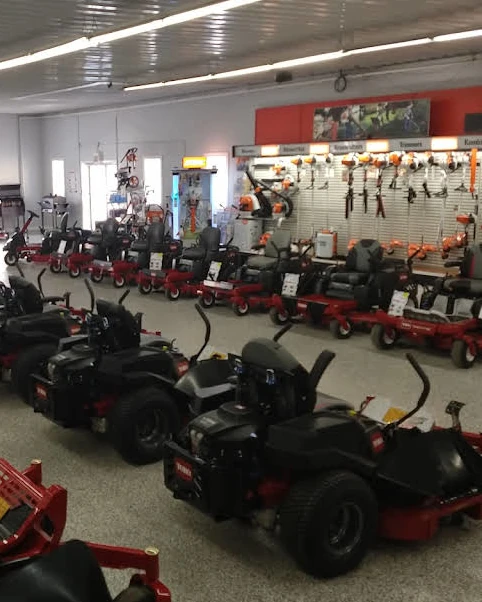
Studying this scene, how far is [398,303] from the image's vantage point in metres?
6.94

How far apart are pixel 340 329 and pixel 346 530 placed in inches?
178

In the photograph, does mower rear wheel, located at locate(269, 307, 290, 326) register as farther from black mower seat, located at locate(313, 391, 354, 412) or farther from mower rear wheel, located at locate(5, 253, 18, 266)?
mower rear wheel, located at locate(5, 253, 18, 266)

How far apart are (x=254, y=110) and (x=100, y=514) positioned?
9.24 meters

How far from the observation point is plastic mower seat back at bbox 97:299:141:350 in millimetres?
4535

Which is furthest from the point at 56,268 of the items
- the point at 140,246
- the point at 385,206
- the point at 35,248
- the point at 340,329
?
the point at 340,329

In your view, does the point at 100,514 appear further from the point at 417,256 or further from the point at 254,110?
the point at 254,110

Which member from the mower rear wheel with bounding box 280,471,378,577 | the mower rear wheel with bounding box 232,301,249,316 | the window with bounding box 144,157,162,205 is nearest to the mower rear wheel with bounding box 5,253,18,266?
the window with bounding box 144,157,162,205

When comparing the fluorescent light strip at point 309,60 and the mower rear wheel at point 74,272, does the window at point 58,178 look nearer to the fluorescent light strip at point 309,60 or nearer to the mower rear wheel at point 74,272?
the mower rear wheel at point 74,272

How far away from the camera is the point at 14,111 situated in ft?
59.0

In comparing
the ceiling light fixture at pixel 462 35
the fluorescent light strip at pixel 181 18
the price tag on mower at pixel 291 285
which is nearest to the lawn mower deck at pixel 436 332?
the price tag on mower at pixel 291 285

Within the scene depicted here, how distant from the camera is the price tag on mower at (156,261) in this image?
1008cm

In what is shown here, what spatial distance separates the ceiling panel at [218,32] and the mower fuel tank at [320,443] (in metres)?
3.84

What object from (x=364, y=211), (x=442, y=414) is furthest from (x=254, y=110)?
(x=442, y=414)

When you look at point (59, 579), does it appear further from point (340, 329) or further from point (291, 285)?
point (291, 285)
